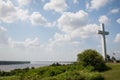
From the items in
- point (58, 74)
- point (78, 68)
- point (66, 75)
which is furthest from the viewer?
point (78, 68)

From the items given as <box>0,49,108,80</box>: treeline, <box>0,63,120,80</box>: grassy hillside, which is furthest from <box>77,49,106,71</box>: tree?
<box>0,63,120,80</box>: grassy hillside

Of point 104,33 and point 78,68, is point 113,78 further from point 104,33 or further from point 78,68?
point 104,33

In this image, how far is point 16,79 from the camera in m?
32.1

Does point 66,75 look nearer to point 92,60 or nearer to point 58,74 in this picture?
point 58,74

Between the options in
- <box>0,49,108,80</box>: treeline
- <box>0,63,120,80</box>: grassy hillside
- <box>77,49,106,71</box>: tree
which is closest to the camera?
<box>0,63,120,80</box>: grassy hillside

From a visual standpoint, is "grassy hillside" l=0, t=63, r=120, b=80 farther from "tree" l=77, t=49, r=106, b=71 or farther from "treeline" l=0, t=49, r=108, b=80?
"tree" l=77, t=49, r=106, b=71

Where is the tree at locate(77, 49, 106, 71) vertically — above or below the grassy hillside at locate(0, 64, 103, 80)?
above

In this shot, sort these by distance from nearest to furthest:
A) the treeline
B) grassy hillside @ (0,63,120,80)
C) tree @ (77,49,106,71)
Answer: grassy hillside @ (0,63,120,80) → the treeline → tree @ (77,49,106,71)

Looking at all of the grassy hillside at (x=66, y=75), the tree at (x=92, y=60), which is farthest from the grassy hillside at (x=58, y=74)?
the tree at (x=92, y=60)

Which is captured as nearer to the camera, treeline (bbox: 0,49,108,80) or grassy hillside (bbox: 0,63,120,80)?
grassy hillside (bbox: 0,63,120,80)

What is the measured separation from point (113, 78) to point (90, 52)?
1003 centimetres

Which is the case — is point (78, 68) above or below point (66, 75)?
above

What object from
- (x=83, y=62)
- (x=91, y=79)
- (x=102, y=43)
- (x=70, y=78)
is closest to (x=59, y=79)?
(x=70, y=78)

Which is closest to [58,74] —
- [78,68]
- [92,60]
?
[78,68]
